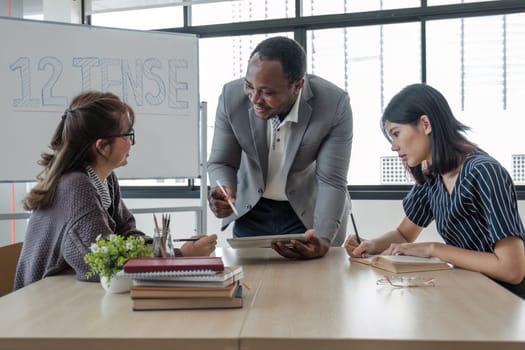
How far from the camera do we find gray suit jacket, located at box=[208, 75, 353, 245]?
192 centimetres

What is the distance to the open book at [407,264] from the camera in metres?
1.44

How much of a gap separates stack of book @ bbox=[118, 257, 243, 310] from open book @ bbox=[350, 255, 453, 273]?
0.56 m

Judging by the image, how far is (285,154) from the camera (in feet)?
6.39

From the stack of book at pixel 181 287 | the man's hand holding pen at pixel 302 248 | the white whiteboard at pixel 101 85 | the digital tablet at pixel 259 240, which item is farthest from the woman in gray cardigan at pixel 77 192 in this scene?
the white whiteboard at pixel 101 85

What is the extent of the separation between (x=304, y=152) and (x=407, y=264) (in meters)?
0.66

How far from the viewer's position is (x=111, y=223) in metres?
1.64

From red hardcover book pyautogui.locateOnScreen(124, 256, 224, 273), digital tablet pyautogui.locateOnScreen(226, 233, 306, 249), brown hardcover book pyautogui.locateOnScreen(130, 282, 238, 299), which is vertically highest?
red hardcover book pyautogui.locateOnScreen(124, 256, 224, 273)

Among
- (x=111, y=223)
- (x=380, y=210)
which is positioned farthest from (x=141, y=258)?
(x=380, y=210)

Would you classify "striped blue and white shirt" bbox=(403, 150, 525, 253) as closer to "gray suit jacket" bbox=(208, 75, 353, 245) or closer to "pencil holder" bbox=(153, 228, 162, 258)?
"gray suit jacket" bbox=(208, 75, 353, 245)

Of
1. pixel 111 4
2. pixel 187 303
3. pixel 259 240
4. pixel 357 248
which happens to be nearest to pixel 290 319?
pixel 187 303

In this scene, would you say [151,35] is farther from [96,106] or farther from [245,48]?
[96,106]

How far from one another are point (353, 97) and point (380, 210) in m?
0.85

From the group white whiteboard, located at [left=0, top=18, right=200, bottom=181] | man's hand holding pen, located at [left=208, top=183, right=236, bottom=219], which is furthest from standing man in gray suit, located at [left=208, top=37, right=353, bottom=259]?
white whiteboard, located at [left=0, top=18, right=200, bottom=181]

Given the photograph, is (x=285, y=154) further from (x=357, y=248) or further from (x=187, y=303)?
(x=187, y=303)
